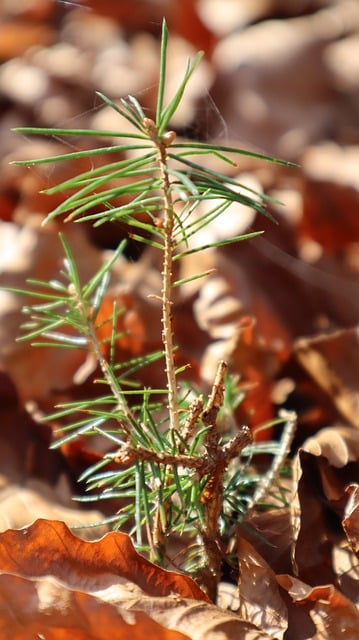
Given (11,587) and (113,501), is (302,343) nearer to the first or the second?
(113,501)

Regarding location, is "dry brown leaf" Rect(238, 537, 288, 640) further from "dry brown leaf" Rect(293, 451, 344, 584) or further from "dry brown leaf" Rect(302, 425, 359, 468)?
"dry brown leaf" Rect(302, 425, 359, 468)

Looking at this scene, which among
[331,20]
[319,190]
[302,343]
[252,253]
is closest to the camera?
[302,343]

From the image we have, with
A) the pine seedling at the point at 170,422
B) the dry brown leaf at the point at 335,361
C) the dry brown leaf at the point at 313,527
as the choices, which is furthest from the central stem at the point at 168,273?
the dry brown leaf at the point at 335,361

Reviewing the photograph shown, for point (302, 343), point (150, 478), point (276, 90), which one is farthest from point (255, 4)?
point (150, 478)

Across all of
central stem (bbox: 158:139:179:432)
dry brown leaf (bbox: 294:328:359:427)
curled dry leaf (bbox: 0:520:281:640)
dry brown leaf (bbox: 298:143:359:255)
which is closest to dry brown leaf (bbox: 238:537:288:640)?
curled dry leaf (bbox: 0:520:281:640)

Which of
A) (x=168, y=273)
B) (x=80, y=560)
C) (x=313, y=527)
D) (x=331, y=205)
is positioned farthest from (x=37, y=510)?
(x=331, y=205)

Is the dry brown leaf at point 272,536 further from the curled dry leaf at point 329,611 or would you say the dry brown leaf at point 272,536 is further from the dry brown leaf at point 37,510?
the dry brown leaf at point 37,510
